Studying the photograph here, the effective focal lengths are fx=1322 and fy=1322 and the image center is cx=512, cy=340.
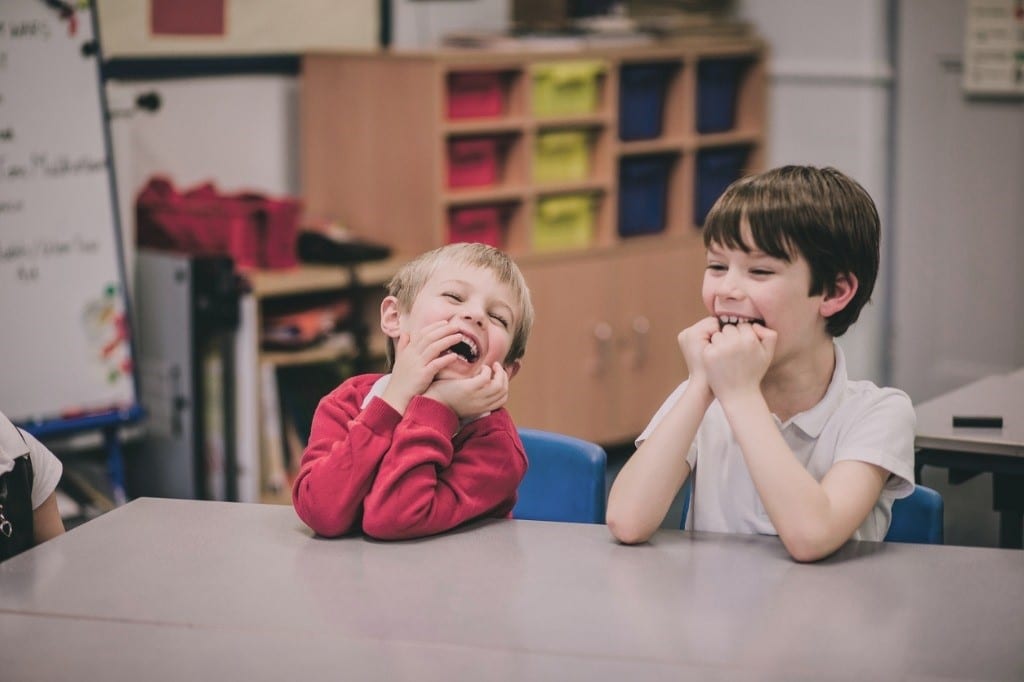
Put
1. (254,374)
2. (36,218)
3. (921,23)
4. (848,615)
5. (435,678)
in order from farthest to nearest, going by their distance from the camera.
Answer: (921,23)
(254,374)
(36,218)
(848,615)
(435,678)

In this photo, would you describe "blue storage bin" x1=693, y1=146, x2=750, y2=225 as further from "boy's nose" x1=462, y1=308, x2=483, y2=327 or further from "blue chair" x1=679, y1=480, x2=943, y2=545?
"boy's nose" x1=462, y1=308, x2=483, y2=327

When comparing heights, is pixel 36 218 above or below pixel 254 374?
above

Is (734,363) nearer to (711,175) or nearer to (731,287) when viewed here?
(731,287)

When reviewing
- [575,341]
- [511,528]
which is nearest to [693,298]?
[575,341]

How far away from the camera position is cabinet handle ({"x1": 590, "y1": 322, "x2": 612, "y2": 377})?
4.52 m

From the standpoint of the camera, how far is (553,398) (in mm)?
4410

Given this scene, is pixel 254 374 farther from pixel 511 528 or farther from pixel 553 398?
pixel 511 528

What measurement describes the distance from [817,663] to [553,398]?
3264mm

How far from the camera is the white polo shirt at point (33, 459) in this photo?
1.69 metres

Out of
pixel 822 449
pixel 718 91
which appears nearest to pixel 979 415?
pixel 822 449

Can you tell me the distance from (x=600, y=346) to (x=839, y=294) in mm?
2908

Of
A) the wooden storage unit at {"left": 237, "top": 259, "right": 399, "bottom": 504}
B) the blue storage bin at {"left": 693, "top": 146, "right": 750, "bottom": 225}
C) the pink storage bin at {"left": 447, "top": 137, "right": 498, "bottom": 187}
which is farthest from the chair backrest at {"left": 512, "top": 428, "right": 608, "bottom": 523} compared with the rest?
the blue storage bin at {"left": 693, "top": 146, "right": 750, "bottom": 225}

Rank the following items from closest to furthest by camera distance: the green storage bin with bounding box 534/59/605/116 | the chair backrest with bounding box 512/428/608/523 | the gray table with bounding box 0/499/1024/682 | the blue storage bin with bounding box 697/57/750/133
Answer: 1. the gray table with bounding box 0/499/1024/682
2. the chair backrest with bounding box 512/428/608/523
3. the green storage bin with bounding box 534/59/605/116
4. the blue storage bin with bounding box 697/57/750/133

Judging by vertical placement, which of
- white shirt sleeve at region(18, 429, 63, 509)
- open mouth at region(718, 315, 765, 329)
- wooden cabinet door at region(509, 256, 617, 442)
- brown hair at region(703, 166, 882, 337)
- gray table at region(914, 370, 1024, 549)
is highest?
brown hair at region(703, 166, 882, 337)
